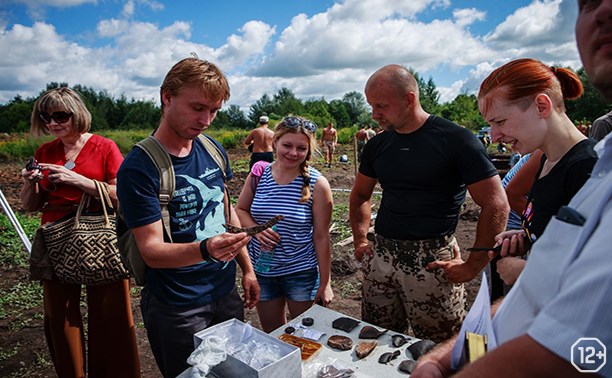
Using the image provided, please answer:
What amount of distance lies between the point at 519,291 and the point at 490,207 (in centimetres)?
171

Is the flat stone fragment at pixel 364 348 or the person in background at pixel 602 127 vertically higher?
the person in background at pixel 602 127

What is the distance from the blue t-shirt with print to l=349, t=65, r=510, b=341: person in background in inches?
45.2

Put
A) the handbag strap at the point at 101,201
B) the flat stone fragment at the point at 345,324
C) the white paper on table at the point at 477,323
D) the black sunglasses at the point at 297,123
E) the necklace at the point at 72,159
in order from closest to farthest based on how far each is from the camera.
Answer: the white paper on table at the point at 477,323, the flat stone fragment at the point at 345,324, the handbag strap at the point at 101,201, the necklace at the point at 72,159, the black sunglasses at the point at 297,123

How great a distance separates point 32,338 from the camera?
409 centimetres

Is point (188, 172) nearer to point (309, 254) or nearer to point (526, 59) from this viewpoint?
point (309, 254)

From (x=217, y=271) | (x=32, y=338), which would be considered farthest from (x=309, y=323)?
(x=32, y=338)

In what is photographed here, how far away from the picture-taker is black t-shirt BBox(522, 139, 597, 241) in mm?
1610

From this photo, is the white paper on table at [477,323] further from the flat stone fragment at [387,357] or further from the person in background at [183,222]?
the person in background at [183,222]

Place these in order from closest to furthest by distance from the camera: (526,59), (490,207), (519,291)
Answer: (519,291)
(526,59)
(490,207)

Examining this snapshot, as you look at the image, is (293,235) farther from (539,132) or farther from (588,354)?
(588,354)

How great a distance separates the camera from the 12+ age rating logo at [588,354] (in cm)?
57

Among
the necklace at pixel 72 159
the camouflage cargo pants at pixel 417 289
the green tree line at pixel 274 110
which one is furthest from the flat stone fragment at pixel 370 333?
the green tree line at pixel 274 110

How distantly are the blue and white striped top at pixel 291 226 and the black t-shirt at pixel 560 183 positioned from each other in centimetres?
148

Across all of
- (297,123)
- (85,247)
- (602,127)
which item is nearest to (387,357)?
(297,123)
